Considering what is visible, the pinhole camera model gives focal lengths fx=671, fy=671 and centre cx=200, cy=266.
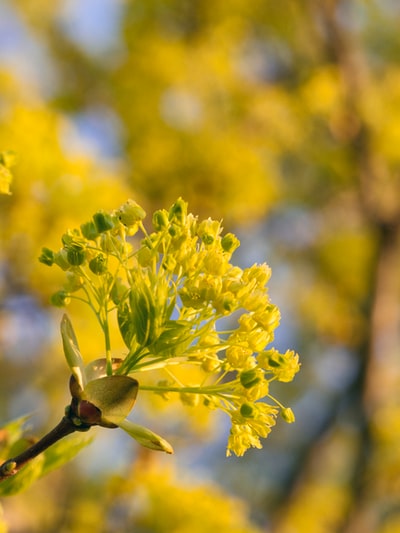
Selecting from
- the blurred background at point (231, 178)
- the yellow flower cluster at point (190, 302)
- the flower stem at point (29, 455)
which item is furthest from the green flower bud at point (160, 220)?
the blurred background at point (231, 178)

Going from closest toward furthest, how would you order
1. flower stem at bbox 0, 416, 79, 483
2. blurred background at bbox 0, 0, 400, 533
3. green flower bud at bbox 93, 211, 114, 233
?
flower stem at bbox 0, 416, 79, 483, green flower bud at bbox 93, 211, 114, 233, blurred background at bbox 0, 0, 400, 533

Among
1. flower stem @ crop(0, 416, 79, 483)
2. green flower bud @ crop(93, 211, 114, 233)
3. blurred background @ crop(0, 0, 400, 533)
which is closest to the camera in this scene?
flower stem @ crop(0, 416, 79, 483)

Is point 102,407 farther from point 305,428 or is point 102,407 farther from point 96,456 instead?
point 305,428

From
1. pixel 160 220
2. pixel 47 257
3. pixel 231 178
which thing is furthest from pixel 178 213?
pixel 231 178

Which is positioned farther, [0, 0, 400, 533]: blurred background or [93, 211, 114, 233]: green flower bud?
[0, 0, 400, 533]: blurred background

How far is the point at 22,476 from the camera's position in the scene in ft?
2.06

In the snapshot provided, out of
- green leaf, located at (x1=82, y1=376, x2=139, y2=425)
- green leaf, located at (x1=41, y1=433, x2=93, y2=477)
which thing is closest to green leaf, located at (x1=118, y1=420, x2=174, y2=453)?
green leaf, located at (x1=82, y1=376, x2=139, y2=425)

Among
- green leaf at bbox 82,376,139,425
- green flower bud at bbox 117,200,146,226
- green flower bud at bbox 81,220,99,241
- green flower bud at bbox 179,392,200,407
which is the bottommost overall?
green leaf at bbox 82,376,139,425

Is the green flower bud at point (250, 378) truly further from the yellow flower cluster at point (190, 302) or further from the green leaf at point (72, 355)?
the green leaf at point (72, 355)

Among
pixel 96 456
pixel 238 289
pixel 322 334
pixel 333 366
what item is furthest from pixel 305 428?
pixel 238 289

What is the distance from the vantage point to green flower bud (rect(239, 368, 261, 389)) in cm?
60

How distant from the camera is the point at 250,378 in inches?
23.5

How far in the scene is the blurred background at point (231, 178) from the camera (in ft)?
6.70

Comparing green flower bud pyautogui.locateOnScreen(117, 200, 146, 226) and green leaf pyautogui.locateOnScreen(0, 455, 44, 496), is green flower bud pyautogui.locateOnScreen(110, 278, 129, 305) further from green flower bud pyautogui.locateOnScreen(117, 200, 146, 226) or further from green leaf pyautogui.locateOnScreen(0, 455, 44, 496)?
green leaf pyautogui.locateOnScreen(0, 455, 44, 496)
